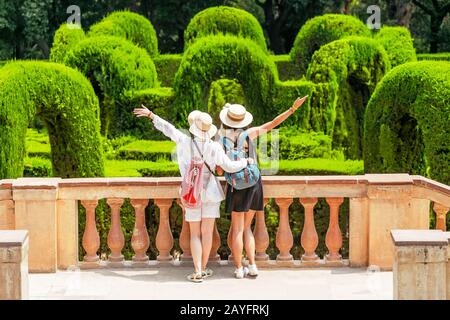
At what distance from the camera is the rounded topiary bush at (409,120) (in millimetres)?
14969

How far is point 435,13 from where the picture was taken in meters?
44.5

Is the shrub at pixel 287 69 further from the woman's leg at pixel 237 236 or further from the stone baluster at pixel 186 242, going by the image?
the woman's leg at pixel 237 236

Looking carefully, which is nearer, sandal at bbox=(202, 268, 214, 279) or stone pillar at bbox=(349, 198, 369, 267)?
sandal at bbox=(202, 268, 214, 279)

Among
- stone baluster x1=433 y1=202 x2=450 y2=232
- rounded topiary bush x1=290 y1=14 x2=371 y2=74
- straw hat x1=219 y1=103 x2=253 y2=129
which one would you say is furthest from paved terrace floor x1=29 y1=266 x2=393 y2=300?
rounded topiary bush x1=290 y1=14 x2=371 y2=74

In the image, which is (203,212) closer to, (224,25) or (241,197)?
(241,197)

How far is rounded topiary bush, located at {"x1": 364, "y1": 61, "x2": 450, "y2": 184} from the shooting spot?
14969 millimetres

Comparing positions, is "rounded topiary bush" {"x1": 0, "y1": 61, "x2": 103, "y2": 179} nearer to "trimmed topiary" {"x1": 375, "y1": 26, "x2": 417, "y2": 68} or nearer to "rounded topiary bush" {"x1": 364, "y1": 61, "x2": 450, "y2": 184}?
"rounded topiary bush" {"x1": 364, "y1": 61, "x2": 450, "y2": 184}

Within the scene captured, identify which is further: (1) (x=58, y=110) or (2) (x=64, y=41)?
(2) (x=64, y=41)

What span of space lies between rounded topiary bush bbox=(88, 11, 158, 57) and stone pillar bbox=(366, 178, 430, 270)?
2162cm

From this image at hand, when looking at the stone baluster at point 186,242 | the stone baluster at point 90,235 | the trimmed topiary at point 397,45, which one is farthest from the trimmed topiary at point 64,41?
the stone baluster at point 186,242

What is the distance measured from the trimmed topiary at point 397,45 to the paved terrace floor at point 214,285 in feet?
62.5

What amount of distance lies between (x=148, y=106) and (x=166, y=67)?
10370 millimetres

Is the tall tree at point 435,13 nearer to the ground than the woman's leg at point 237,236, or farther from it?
farther from it

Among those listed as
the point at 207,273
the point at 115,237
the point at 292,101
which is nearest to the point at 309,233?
the point at 207,273
